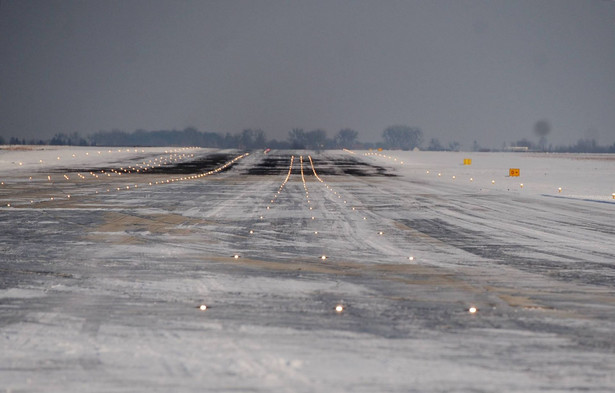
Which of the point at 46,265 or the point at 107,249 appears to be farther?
the point at 107,249

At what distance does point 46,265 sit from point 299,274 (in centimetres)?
463

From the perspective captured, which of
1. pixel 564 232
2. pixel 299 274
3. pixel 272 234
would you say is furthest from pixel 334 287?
pixel 564 232

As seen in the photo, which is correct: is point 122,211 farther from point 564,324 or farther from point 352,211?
point 564,324

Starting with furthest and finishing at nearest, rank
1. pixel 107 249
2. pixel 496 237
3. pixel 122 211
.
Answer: pixel 122 211, pixel 496 237, pixel 107 249

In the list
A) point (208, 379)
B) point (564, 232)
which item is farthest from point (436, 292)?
point (564, 232)

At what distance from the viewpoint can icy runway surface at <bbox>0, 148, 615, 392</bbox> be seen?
20.2ft

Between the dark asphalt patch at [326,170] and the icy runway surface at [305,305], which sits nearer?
the icy runway surface at [305,305]

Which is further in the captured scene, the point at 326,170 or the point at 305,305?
the point at 326,170

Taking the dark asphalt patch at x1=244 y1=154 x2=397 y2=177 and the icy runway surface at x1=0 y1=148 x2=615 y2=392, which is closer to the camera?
the icy runway surface at x1=0 y1=148 x2=615 y2=392

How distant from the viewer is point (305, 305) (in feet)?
29.6

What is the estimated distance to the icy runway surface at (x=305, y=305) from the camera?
6.16 metres

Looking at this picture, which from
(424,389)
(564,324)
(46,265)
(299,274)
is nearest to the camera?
(424,389)

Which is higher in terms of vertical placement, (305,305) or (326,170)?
(305,305)

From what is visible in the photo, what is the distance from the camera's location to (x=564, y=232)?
711 inches
